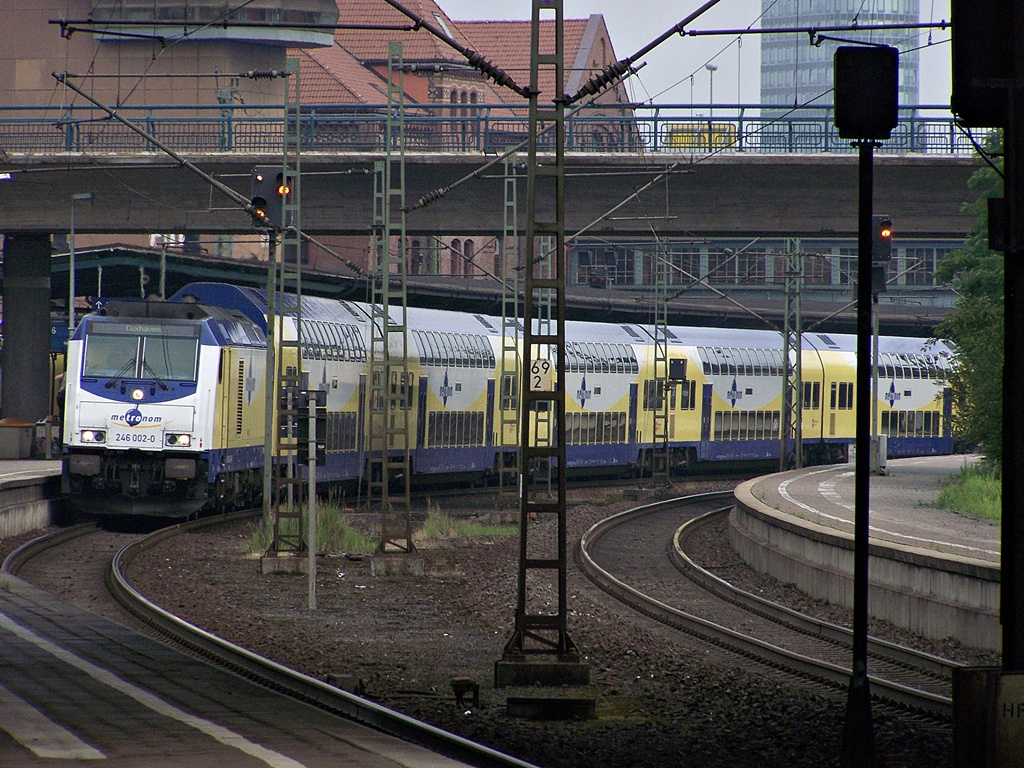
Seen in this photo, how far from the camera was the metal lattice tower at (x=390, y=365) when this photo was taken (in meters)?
23.9

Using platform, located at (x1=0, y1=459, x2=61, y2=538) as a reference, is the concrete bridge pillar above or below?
above

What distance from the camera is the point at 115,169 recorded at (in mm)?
36688

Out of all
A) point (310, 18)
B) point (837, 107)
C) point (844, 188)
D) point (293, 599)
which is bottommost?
point (293, 599)

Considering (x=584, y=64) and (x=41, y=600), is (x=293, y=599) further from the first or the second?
(x=584, y=64)

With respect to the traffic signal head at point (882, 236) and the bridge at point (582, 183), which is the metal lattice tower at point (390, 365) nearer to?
the bridge at point (582, 183)

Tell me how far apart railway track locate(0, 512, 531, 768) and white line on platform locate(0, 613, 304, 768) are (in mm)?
1291

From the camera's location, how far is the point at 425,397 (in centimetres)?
3641

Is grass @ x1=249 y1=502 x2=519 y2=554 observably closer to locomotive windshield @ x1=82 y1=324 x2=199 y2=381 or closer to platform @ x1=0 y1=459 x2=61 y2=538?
locomotive windshield @ x1=82 y1=324 x2=199 y2=381

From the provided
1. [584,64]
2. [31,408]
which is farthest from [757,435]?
[584,64]

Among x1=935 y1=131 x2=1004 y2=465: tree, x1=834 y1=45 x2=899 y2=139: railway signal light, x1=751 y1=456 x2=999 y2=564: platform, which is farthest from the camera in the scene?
x1=935 y1=131 x2=1004 y2=465: tree

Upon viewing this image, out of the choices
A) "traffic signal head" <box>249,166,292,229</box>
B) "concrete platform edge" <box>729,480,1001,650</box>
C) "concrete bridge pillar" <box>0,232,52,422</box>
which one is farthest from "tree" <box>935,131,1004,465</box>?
"concrete bridge pillar" <box>0,232,52,422</box>

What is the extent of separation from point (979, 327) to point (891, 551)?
41.0ft

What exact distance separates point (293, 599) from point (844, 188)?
63.6 ft

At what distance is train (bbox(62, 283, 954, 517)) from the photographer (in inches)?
1040
